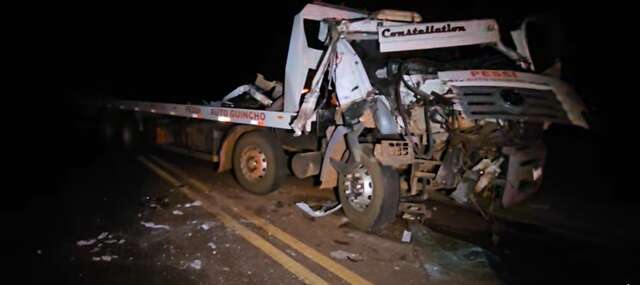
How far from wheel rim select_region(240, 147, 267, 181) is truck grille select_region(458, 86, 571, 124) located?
3251mm

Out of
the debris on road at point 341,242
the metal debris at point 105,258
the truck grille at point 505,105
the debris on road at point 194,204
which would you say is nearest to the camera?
the metal debris at point 105,258

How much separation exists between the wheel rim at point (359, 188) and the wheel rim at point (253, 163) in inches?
70.1

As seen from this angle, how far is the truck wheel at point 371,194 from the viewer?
474 centimetres

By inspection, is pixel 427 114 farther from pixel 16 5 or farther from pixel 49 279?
pixel 16 5

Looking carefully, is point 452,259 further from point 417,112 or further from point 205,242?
point 205,242

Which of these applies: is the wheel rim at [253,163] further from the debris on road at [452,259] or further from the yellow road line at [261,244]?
the debris on road at [452,259]

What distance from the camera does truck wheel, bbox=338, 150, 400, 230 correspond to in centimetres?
474

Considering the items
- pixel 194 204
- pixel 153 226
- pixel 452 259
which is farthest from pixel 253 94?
pixel 452 259

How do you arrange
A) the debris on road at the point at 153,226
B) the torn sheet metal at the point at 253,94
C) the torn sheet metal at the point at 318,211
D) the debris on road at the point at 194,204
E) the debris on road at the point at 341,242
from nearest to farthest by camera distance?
the debris on road at the point at 341,242, the debris on road at the point at 153,226, the torn sheet metal at the point at 318,211, the debris on road at the point at 194,204, the torn sheet metal at the point at 253,94

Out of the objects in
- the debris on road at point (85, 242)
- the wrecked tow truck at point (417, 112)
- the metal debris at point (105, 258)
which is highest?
the wrecked tow truck at point (417, 112)

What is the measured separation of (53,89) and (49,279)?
21.1 meters

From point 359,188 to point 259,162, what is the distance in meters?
2.13

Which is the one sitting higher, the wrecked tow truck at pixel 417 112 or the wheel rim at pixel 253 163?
the wrecked tow truck at pixel 417 112

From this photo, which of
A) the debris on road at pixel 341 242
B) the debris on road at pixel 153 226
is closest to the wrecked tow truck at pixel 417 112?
the debris on road at pixel 341 242
